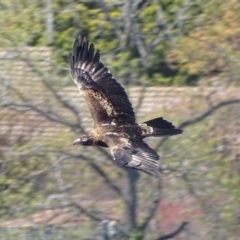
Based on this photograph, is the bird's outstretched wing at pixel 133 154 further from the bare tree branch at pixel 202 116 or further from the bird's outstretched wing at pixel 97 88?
the bare tree branch at pixel 202 116

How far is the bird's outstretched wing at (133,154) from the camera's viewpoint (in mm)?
7090

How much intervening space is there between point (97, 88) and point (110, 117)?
1.00 ft

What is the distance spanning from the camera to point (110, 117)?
26.4 ft

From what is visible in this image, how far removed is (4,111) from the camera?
12477mm

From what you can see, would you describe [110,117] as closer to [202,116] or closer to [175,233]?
[202,116]

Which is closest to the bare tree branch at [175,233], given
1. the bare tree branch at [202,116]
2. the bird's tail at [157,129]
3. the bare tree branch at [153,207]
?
the bare tree branch at [153,207]

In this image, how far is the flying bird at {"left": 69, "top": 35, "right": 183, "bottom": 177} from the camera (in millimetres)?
7453

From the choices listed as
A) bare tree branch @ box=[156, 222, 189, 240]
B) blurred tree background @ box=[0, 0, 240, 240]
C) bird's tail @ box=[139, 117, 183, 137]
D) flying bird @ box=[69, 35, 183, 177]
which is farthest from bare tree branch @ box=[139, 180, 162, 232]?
bird's tail @ box=[139, 117, 183, 137]

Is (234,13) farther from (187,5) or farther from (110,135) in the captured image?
(110,135)

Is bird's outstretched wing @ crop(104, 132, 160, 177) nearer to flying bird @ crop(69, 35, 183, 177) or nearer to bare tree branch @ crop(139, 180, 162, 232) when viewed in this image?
flying bird @ crop(69, 35, 183, 177)

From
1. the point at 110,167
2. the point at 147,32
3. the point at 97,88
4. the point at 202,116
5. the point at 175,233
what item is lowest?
the point at 175,233

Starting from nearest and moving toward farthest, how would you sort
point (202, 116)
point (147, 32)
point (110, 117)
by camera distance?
point (110, 117) < point (202, 116) < point (147, 32)

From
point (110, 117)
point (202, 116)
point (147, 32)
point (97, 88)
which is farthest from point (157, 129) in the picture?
point (147, 32)

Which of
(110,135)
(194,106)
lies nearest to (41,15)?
(194,106)
